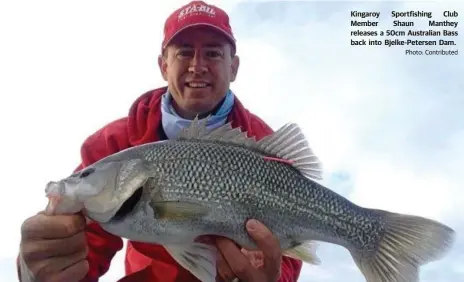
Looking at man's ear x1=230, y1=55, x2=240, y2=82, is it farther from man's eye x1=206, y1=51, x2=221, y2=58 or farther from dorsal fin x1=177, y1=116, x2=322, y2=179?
dorsal fin x1=177, y1=116, x2=322, y2=179

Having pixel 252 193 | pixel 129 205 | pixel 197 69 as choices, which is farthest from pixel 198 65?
pixel 129 205

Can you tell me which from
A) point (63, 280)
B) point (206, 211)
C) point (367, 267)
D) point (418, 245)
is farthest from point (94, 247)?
point (418, 245)

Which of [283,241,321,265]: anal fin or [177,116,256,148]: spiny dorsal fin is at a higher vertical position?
[177,116,256,148]: spiny dorsal fin

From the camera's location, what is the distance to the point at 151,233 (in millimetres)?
3061

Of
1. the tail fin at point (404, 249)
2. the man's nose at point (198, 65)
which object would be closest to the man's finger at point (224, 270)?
the tail fin at point (404, 249)

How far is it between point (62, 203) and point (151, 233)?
0.49 metres

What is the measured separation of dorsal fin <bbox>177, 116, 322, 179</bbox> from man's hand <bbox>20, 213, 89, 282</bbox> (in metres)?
0.80

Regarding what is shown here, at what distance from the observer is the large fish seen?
10.0 feet

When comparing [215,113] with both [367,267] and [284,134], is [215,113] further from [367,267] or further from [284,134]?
[367,267]

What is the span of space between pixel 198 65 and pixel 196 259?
1498mm

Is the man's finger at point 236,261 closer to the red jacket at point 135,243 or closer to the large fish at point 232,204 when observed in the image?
the large fish at point 232,204

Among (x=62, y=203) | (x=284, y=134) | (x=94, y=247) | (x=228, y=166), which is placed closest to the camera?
(x=62, y=203)

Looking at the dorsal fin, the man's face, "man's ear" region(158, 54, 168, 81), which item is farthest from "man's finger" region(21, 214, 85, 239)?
"man's ear" region(158, 54, 168, 81)

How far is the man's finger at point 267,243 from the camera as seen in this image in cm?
311
